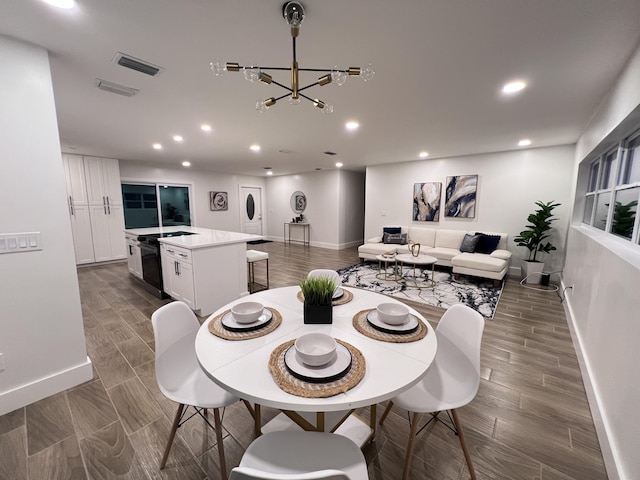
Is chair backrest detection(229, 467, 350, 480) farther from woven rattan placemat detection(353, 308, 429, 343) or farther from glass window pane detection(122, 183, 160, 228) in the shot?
glass window pane detection(122, 183, 160, 228)

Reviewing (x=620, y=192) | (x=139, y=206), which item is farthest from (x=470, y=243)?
(x=139, y=206)

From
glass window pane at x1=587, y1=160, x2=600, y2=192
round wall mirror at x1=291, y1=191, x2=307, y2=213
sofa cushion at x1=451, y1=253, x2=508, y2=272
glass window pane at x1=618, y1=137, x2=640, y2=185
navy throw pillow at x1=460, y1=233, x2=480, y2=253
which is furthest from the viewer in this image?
round wall mirror at x1=291, y1=191, x2=307, y2=213

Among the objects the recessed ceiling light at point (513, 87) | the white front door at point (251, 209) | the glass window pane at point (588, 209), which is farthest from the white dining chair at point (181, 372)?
the white front door at point (251, 209)

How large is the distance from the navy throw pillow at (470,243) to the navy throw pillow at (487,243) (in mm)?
75

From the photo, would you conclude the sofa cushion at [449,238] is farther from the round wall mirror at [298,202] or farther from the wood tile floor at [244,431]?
the round wall mirror at [298,202]

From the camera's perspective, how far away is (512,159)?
4.84 metres

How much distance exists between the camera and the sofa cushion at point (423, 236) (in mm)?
5656

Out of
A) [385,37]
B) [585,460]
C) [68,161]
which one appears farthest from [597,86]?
[68,161]

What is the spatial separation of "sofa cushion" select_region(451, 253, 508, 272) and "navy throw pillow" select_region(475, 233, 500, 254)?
0.19 m

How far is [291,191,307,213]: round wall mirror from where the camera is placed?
8.20 meters

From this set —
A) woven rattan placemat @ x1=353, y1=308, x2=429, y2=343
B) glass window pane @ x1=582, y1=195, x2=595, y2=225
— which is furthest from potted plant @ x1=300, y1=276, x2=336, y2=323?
glass window pane @ x1=582, y1=195, x2=595, y2=225

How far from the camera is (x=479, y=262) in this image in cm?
432

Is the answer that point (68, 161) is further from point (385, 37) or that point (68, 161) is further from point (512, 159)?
point (512, 159)

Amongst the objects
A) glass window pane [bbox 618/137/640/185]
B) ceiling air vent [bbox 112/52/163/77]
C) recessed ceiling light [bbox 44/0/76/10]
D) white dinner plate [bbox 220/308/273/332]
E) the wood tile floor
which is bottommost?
the wood tile floor
